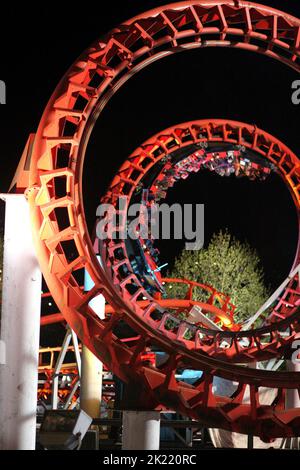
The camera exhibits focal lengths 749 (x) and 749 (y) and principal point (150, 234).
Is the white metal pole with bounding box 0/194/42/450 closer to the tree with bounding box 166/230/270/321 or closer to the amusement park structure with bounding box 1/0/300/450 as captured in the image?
the amusement park structure with bounding box 1/0/300/450

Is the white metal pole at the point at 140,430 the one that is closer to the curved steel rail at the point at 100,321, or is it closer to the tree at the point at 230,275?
the curved steel rail at the point at 100,321

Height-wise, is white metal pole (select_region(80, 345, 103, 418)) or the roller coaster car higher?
the roller coaster car

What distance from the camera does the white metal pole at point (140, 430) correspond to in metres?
6.83

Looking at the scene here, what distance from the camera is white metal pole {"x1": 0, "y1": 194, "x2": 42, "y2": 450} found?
648 centimetres

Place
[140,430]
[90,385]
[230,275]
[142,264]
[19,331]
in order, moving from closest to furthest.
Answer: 1. [19,331]
2. [140,430]
3. [90,385]
4. [142,264]
5. [230,275]

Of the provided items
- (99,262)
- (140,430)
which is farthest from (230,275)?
(140,430)

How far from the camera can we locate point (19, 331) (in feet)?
21.9

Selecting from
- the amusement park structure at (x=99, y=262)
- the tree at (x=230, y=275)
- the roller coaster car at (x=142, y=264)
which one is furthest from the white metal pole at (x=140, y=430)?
the tree at (x=230, y=275)

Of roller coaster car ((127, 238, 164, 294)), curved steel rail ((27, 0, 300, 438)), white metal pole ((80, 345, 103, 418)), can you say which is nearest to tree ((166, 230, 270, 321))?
roller coaster car ((127, 238, 164, 294))

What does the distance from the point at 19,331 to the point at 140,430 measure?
1.46 m

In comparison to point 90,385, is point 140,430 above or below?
above

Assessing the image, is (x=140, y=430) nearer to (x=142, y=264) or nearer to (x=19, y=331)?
(x=19, y=331)

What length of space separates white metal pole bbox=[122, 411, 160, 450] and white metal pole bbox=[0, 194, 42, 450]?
2.95 feet
